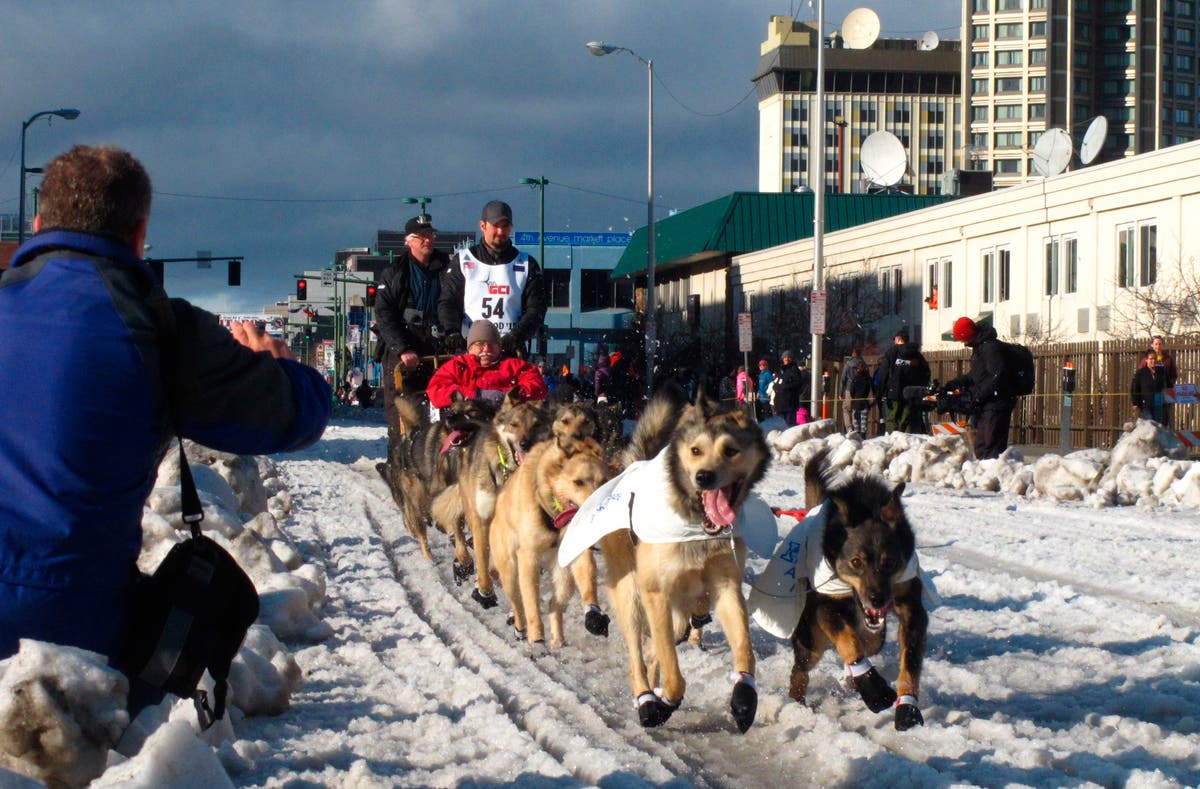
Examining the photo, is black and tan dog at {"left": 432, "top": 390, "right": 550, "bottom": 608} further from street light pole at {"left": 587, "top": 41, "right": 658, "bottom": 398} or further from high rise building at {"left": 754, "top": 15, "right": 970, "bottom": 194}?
high rise building at {"left": 754, "top": 15, "right": 970, "bottom": 194}

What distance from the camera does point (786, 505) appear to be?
14.0 m

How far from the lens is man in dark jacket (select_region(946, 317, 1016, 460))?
15711 mm

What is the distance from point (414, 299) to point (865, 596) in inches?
282

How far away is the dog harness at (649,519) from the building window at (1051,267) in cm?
3403

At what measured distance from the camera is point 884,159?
55688 millimetres

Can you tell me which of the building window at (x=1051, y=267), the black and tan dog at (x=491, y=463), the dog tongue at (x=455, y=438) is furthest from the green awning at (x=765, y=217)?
the black and tan dog at (x=491, y=463)

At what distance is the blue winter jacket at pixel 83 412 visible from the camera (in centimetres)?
312

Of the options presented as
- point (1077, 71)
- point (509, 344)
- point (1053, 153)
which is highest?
point (1077, 71)

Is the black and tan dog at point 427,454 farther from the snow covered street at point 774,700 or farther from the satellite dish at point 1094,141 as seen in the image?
the satellite dish at point 1094,141

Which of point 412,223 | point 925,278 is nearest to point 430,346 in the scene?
point 412,223

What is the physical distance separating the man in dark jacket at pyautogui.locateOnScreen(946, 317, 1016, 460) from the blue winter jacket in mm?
13400

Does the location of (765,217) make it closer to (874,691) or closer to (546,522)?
(546,522)

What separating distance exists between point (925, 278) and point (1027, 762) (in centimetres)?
4067

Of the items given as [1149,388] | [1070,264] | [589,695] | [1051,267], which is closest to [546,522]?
[589,695]
